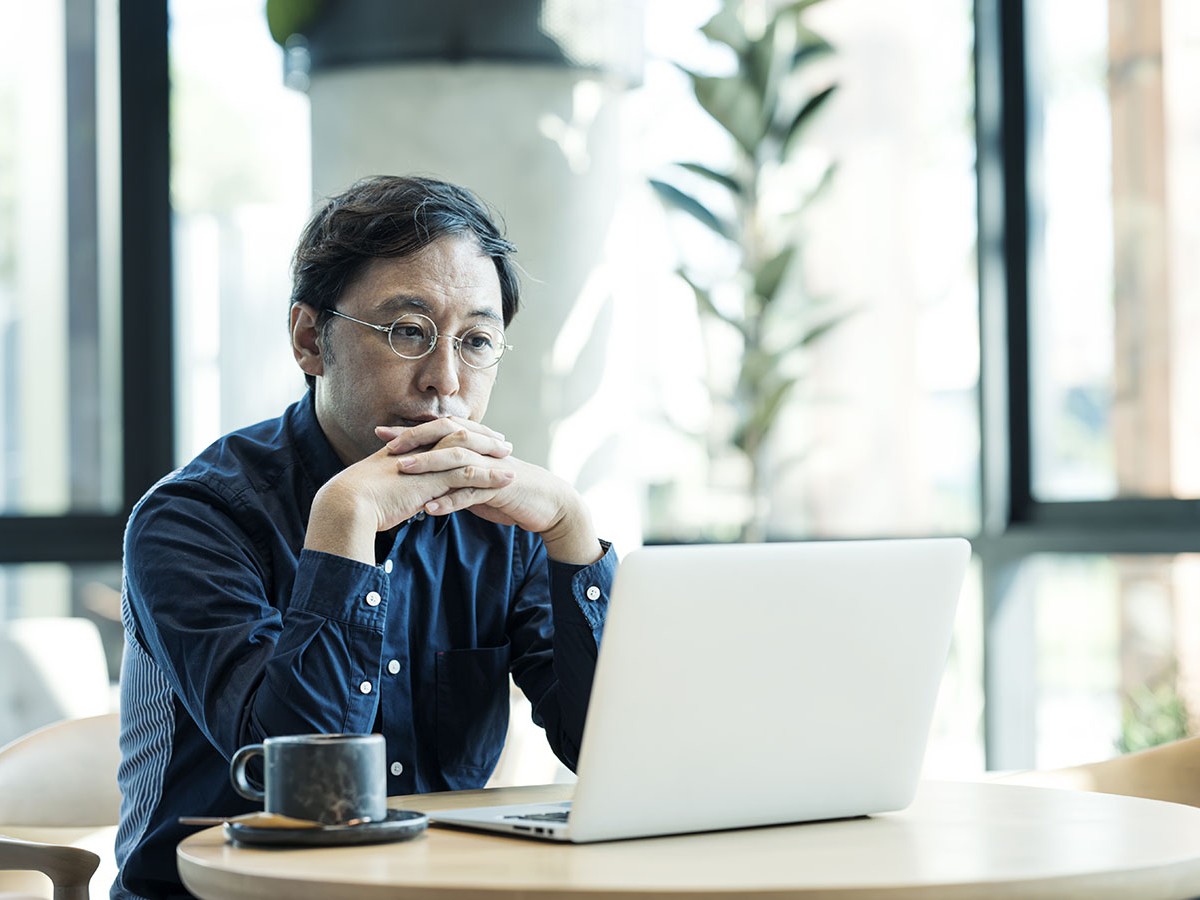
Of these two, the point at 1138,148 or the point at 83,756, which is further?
the point at 1138,148

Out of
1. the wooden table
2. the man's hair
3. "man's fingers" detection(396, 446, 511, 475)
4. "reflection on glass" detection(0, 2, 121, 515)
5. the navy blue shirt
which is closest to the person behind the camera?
the wooden table

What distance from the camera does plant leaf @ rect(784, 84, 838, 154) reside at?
3.96 meters

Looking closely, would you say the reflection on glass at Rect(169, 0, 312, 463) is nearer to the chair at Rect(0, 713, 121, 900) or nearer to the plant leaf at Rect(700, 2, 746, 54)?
the plant leaf at Rect(700, 2, 746, 54)

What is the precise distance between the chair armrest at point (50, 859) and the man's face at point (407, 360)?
1.79 ft

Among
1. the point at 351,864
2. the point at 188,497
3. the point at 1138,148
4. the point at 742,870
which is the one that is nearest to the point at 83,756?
the point at 188,497

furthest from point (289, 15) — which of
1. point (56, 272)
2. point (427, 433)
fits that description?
point (427, 433)

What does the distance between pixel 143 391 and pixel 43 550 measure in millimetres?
466

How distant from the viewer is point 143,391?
407 cm

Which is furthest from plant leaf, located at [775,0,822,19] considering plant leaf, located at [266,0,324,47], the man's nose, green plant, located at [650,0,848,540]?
the man's nose

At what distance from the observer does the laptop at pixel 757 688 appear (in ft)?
4.13

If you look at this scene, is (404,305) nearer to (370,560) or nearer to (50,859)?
(370,560)

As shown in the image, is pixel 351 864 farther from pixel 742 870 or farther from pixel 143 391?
pixel 143 391

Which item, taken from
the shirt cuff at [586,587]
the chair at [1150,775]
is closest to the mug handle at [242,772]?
the shirt cuff at [586,587]

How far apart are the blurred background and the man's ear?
1.56 m
